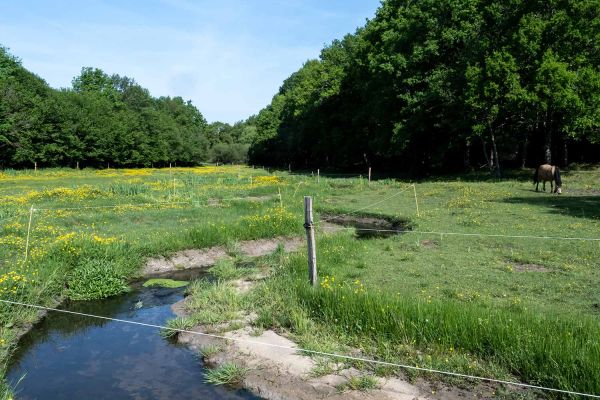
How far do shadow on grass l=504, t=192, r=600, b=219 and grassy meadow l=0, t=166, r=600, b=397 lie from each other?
0.07 metres

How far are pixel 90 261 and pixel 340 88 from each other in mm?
55022

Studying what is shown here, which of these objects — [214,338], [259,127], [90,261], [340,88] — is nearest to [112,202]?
[90,261]

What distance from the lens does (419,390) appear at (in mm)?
7383

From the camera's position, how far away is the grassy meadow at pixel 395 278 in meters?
7.69

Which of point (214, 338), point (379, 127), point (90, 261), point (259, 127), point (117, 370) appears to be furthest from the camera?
point (259, 127)

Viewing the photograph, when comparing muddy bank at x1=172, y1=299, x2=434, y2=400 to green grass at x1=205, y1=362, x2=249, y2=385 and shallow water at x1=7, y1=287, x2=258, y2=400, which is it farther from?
shallow water at x1=7, y1=287, x2=258, y2=400

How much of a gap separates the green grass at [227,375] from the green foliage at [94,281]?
6149mm

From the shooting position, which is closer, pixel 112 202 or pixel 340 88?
pixel 112 202

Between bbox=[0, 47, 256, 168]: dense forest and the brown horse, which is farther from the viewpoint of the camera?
bbox=[0, 47, 256, 168]: dense forest

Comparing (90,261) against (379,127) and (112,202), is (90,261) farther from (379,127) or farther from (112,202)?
(379,127)

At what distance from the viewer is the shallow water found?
27.0 ft

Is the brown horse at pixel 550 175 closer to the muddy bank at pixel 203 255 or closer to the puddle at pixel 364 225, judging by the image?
the puddle at pixel 364 225

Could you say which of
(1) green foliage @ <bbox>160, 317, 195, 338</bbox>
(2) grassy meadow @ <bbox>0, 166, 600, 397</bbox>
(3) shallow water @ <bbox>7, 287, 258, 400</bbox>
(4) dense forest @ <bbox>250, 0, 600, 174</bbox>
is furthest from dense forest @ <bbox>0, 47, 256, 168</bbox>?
(1) green foliage @ <bbox>160, 317, 195, 338</bbox>

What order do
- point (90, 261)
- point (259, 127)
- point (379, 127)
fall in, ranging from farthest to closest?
point (259, 127) → point (379, 127) → point (90, 261)
